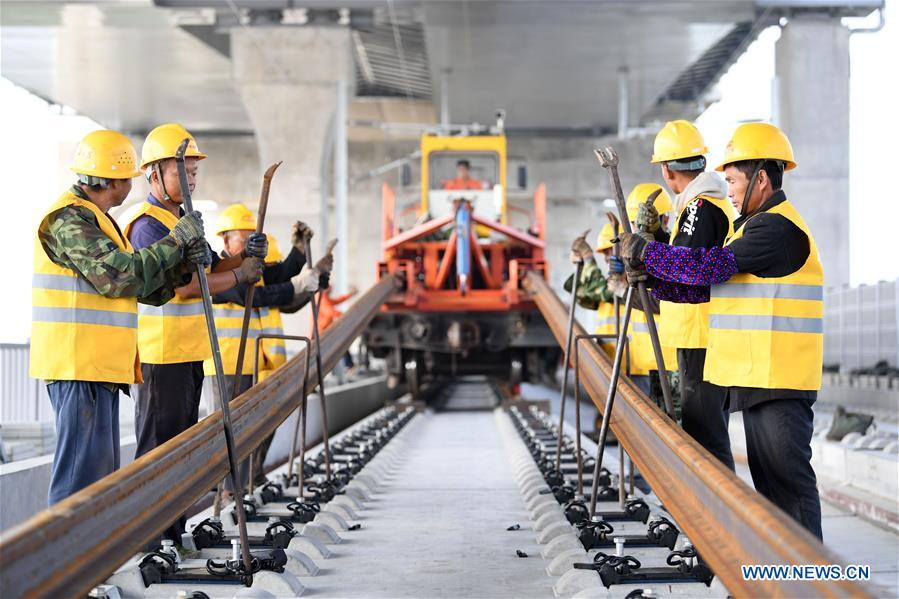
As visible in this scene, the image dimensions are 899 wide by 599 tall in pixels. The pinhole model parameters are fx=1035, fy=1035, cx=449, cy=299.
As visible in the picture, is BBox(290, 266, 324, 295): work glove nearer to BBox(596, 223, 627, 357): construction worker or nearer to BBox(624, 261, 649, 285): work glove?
BBox(596, 223, 627, 357): construction worker

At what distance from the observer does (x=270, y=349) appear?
307 inches

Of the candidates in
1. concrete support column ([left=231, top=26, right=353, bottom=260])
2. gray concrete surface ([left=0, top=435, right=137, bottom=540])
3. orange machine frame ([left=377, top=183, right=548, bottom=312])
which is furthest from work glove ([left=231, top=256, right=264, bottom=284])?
concrete support column ([left=231, top=26, right=353, bottom=260])

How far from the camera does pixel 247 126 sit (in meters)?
35.5

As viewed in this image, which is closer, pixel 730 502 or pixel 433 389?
pixel 730 502

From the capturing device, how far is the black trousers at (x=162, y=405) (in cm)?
508

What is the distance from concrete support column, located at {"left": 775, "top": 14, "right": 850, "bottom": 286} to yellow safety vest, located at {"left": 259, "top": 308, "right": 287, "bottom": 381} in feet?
49.9

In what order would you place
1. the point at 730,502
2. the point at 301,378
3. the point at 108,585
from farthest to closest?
the point at 301,378
the point at 108,585
the point at 730,502

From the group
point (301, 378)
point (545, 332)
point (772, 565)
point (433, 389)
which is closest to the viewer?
point (772, 565)

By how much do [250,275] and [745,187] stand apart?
2.46m

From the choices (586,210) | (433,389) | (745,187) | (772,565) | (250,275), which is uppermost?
(586,210)

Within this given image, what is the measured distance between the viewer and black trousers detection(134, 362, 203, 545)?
5078 mm

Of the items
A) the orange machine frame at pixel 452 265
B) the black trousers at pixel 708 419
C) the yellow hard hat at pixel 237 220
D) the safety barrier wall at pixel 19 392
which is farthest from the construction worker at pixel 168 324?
the orange machine frame at pixel 452 265

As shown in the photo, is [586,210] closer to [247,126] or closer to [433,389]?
[247,126]

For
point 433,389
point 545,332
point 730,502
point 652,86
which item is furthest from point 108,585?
point 652,86
